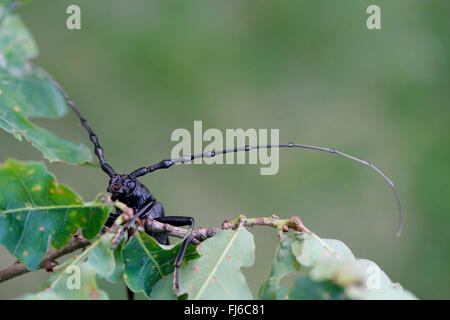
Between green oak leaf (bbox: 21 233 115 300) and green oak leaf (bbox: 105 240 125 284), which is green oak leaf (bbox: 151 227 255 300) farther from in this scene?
green oak leaf (bbox: 21 233 115 300)

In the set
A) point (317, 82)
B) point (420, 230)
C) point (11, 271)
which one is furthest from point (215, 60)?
point (11, 271)

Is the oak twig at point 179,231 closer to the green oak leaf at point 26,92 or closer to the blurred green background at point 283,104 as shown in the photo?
the green oak leaf at point 26,92

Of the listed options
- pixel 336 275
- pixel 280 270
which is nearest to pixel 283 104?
pixel 280 270

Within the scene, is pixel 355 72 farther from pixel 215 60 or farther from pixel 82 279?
pixel 82 279

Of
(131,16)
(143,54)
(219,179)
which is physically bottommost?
(219,179)

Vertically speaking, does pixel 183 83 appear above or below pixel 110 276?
above

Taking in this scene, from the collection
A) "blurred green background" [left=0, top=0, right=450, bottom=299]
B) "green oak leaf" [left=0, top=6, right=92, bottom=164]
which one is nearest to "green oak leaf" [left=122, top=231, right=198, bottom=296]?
"green oak leaf" [left=0, top=6, right=92, bottom=164]

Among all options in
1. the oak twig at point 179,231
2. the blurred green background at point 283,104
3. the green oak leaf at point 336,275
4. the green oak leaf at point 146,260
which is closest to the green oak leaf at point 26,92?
the oak twig at point 179,231
